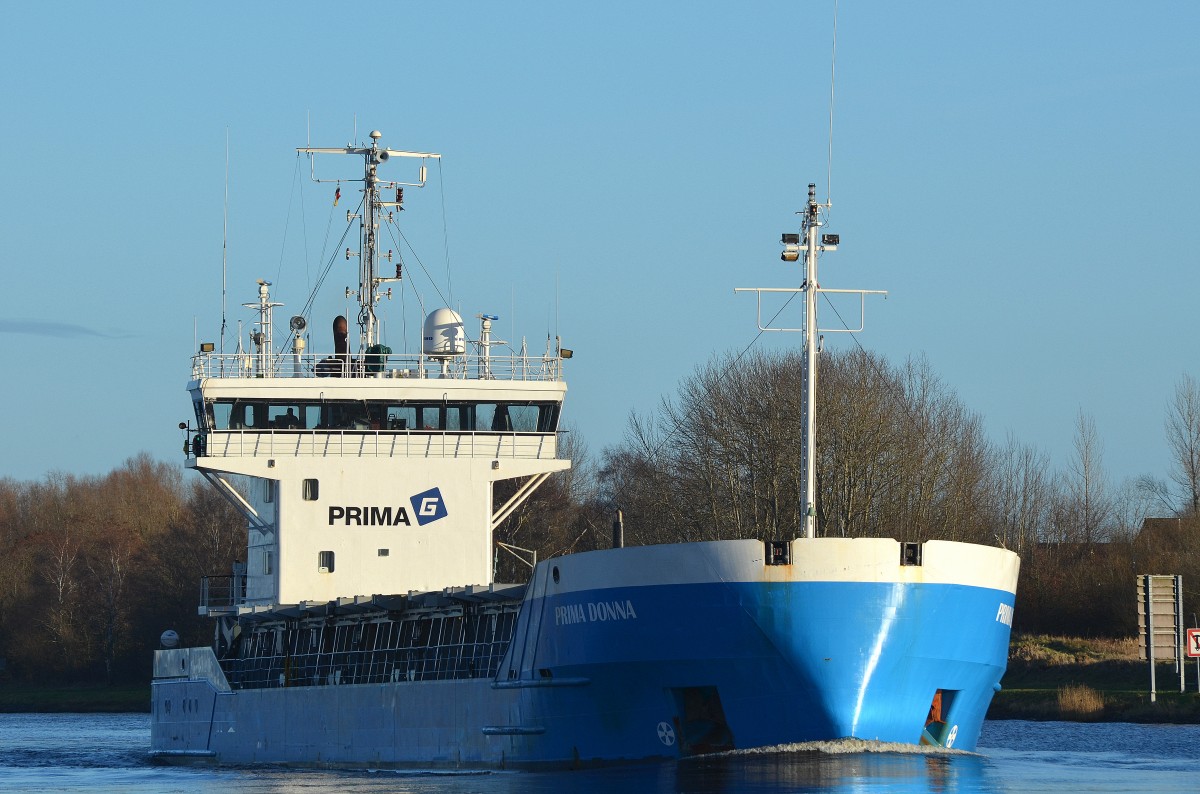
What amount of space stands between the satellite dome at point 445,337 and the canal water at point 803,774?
8.68 metres

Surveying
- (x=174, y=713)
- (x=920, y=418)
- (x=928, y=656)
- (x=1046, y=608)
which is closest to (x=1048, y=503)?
(x=1046, y=608)

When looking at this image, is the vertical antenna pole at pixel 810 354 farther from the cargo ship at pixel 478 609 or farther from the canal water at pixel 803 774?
the canal water at pixel 803 774

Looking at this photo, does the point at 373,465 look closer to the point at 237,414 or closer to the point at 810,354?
the point at 237,414

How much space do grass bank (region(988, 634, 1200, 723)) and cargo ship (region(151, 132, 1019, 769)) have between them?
17.4 metres

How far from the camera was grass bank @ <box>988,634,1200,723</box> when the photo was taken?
43.2 meters

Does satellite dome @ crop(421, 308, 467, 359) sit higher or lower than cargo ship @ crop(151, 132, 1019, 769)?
higher

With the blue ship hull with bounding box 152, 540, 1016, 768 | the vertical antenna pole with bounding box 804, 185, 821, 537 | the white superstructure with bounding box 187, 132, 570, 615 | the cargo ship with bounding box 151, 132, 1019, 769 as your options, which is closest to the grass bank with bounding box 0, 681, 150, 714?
the cargo ship with bounding box 151, 132, 1019, 769

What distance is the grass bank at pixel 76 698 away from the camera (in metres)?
75.2

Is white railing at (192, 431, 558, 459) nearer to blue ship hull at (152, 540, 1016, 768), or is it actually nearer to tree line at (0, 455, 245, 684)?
blue ship hull at (152, 540, 1016, 768)

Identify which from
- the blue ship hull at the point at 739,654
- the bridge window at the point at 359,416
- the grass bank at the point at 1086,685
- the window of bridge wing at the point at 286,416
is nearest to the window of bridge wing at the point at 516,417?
the bridge window at the point at 359,416

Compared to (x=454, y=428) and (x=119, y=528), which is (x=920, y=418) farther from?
(x=119, y=528)

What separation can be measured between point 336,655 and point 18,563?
59893mm

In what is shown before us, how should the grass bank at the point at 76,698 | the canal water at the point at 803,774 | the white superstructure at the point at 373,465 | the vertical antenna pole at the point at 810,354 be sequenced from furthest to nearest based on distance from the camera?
1. the grass bank at the point at 76,698
2. the white superstructure at the point at 373,465
3. the vertical antenna pole at the point at 810,354
4. the canal water at the point at 803,774

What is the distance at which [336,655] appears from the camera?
3353cm
